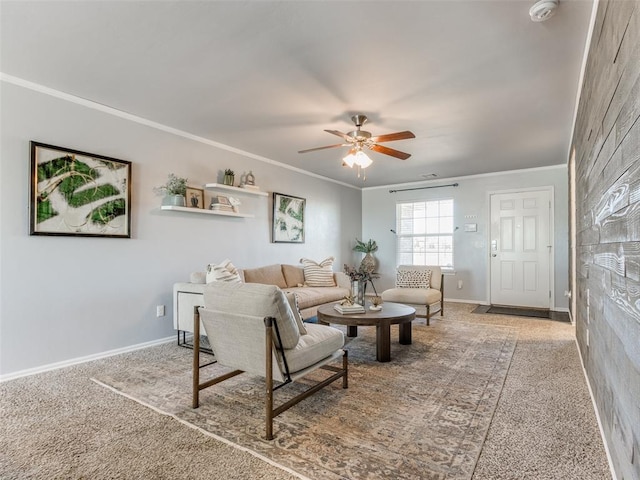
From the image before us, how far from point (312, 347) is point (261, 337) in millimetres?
394

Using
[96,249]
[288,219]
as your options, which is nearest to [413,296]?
[288,219]

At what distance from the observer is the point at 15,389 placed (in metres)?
2.59

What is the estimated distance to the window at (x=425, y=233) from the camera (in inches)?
270

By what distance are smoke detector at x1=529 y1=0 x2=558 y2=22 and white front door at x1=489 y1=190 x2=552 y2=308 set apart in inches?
180

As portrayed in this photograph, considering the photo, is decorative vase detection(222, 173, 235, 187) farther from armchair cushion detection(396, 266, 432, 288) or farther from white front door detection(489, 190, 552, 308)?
white front door detection(489, 190, 552, 308)

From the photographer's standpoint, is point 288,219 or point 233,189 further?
point 288,219

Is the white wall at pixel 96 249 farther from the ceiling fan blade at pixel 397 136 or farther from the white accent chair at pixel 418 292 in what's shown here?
the ceiling fan blade at pixel 397 136

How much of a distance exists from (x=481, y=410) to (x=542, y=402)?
A: 18.1 inches

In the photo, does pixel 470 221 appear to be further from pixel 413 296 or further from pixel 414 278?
pixel 413 296

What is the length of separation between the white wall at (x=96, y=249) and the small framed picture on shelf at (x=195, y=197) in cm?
13

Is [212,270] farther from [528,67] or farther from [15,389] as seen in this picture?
[528,67]

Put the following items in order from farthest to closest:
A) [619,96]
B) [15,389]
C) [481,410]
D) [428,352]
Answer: [428,352] → [15,389] → [481,410] → [619,96]

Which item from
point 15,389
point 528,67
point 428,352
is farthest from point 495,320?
point 15,389

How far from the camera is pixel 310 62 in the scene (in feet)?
8.48
